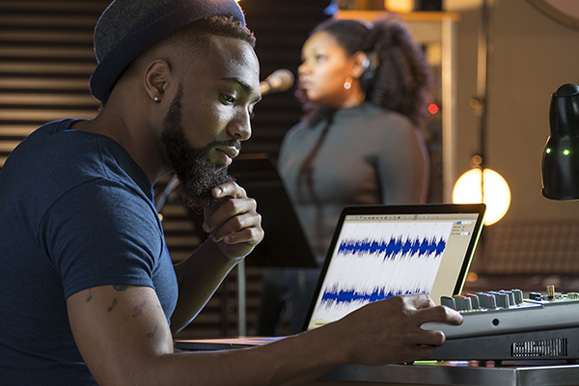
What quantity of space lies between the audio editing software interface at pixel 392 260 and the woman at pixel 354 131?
1.22 metres

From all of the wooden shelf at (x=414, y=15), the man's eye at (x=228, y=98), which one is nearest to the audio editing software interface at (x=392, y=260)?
the man's eye at (x=228, y=98)

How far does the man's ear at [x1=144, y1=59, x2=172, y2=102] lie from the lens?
1339mm

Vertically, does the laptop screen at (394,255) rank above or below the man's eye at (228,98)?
below

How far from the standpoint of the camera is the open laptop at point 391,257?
1.50 meters

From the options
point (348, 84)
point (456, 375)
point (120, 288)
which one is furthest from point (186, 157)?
point (348, 84)

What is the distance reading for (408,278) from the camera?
5.01 ft

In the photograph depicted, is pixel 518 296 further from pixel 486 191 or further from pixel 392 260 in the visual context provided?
pixel 486 191

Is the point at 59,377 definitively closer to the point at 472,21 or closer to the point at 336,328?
the point at 336,328

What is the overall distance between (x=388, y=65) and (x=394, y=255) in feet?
6.34

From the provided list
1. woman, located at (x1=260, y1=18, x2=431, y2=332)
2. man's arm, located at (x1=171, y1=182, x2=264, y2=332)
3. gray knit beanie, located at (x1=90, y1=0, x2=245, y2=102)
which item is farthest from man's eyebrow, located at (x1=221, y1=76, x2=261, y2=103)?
woman, located at (x1=260, y1=18, x2=431, y2=332)

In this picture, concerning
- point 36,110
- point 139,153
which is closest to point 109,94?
point 139,153

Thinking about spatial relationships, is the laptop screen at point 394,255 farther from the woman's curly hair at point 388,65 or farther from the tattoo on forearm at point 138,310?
the woman's curly hair at point 388,65

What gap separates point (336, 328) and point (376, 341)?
6 cm

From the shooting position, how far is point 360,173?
2957 mm
